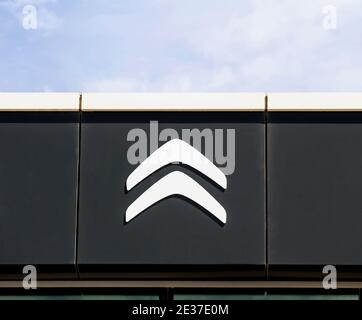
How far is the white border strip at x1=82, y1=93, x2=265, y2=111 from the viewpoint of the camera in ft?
43.9

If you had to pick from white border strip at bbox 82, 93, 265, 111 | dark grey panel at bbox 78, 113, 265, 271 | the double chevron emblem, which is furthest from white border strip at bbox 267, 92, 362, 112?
the double chevron emblem

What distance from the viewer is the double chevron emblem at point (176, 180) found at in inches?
518

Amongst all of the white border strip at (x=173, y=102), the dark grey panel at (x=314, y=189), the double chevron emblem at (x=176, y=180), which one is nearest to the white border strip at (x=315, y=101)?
the dark grey panel at (x=314, y=189)

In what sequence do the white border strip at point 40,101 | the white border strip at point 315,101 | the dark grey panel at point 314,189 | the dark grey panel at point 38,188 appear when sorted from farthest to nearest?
1. the white border strip at point 40,101
2. the white border strip at point 315,101
3. the dark grey panel at point 38,188
4. the dark grey panel at point 314,189

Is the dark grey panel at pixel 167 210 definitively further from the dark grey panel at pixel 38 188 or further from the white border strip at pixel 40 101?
the white border strip at pixel 40 101

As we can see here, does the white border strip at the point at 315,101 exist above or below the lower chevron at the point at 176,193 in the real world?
above

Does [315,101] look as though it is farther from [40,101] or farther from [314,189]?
[40,101]

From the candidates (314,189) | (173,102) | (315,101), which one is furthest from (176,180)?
(315,101)

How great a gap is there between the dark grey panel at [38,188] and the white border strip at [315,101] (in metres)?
3.38

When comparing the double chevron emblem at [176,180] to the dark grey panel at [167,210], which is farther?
Result: the double chevron emblem at [176,180]

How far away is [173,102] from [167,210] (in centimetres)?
182
